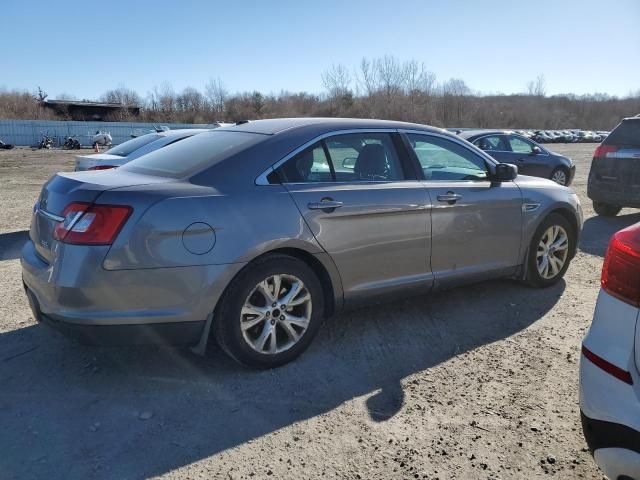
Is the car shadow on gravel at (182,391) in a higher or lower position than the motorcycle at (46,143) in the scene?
higher

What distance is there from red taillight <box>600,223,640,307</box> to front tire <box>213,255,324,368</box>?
1869mm

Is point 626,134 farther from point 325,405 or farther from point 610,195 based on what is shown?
point 325,405

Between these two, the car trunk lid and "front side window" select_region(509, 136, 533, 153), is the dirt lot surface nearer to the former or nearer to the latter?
the car trunk lid

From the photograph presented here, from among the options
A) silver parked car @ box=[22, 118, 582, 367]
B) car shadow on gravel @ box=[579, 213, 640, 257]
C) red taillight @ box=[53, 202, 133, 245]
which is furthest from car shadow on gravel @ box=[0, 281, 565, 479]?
car shadow on gravel @ box=[579, 213, 640, 257]

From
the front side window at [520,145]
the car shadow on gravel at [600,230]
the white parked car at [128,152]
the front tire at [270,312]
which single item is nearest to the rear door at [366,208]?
the front tire at [270,312]

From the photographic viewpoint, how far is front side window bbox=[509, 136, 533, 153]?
12.7 meters

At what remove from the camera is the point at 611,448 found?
203cm

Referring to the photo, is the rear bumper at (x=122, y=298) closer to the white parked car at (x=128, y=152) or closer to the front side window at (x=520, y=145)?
the white parked car at (x=128, y=152)

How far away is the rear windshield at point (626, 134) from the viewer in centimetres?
858

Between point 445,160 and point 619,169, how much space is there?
5719mm

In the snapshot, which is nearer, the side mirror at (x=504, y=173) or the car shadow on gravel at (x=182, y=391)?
the car shadow on gravel at (x=182, y=391)

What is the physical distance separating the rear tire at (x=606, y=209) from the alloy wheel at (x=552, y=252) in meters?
5.06

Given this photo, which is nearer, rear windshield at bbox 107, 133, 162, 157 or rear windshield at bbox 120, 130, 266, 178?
rear windshield at bbox 120, 130, 266, 178

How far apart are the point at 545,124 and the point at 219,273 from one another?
350 ft
